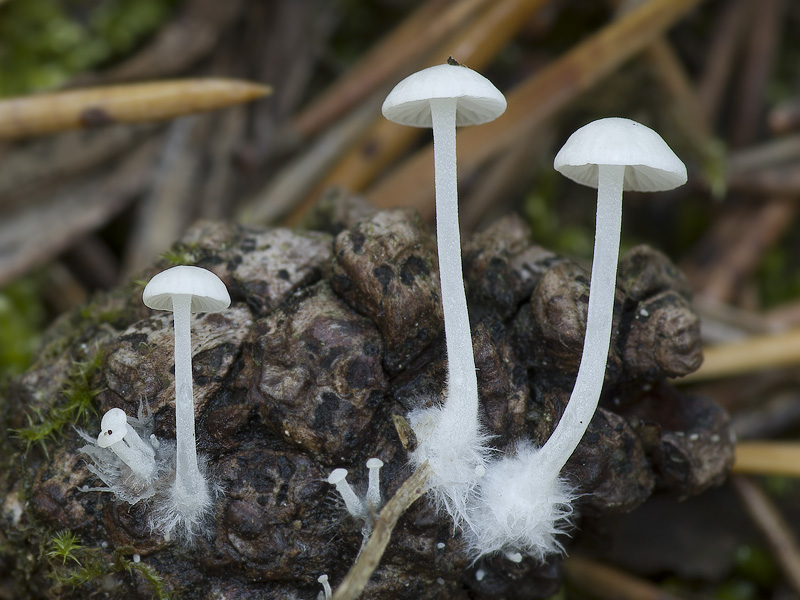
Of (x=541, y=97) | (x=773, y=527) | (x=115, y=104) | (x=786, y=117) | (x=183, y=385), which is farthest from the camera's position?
(x=786, y=117)

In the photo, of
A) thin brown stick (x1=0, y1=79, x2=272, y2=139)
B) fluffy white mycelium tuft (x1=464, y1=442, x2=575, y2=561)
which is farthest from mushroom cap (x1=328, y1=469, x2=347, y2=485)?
thin brown stick (x1=0, y1=79, x2=272, y2=139)

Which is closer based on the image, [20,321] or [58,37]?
[20,321]

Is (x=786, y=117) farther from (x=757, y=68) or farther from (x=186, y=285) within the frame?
(x=186, y=285)

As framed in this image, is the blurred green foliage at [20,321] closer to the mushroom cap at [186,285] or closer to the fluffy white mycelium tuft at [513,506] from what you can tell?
the mushroom cap at [186,285]

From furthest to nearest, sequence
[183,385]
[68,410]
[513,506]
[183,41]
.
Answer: [183,41], [68,410], [513,506], [183,385]

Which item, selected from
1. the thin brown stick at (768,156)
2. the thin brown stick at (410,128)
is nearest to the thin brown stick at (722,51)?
the thin brown stick at (768,156)

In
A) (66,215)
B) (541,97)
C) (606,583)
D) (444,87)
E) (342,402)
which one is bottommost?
(606,583)

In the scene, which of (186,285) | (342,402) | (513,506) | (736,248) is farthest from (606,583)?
(186,285)
